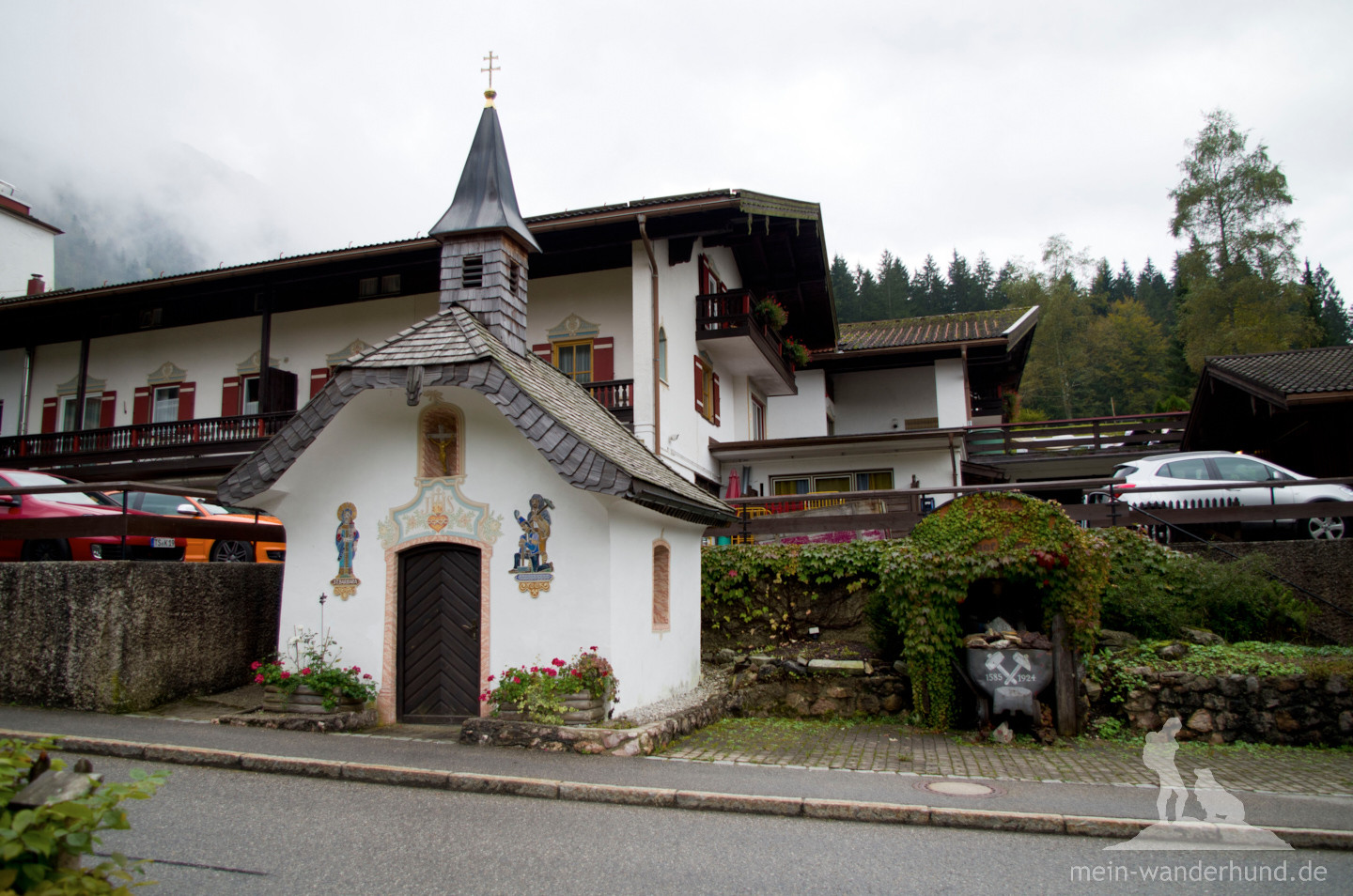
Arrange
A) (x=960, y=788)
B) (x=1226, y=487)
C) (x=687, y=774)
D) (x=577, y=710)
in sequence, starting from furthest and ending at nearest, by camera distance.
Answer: (x=1226, y=487), (x=577, y=710), (x=687, y=774), (x=960, y=788)

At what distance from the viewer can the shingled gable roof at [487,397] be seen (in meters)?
9.40

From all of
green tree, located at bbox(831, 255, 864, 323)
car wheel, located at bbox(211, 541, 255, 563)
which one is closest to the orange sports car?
car wheel, located at bbox(211, 541, 255, 563)

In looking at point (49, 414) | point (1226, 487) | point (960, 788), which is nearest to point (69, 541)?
point (960, 788)

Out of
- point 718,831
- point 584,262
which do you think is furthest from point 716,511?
point 584,262

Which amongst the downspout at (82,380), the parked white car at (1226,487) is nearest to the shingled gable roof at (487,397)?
the parked white car at (1226,487)

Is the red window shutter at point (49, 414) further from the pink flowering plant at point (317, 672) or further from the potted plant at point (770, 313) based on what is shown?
the potted plant at point (770, 313)

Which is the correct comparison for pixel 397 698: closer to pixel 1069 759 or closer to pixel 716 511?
pixel 716 511

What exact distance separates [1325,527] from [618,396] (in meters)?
12.6

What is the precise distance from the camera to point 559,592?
9922 millimetres

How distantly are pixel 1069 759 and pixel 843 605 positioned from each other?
17.2 feet

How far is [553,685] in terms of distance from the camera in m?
9.47

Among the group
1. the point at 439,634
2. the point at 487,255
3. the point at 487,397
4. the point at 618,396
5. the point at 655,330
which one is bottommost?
the point at 439,634

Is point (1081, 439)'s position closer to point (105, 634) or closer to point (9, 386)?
point (105, 634)

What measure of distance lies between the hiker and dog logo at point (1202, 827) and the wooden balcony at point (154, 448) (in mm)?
19009
